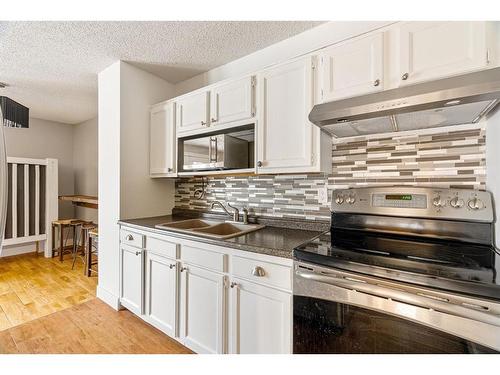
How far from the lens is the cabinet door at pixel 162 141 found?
7.53 feet

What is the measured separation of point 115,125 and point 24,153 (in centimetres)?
318

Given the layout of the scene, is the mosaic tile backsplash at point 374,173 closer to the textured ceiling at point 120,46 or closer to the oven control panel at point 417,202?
the oven control panel at point 417,202

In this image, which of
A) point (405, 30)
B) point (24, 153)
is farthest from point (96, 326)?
point (24, 153)

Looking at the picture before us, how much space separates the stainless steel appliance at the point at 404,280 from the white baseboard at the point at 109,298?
6.03 feet

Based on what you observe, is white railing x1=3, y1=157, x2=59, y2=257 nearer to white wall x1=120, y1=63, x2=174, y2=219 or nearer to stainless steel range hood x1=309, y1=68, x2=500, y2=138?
white wall x1=120, y1=63, x2=174, y2=219

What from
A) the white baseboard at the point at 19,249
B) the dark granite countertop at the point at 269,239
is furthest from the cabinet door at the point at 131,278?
the white baseboard at the point at 19,249

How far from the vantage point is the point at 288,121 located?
160cm

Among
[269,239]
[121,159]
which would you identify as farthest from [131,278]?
[269,239]

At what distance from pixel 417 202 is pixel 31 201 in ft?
16.7

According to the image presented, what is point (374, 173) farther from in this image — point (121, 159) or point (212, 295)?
point (121, 159)

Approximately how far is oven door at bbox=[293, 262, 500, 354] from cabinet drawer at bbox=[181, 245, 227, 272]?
49cm
